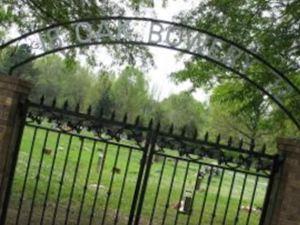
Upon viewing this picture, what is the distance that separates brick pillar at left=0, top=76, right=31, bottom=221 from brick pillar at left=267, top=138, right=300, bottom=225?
10.0ft

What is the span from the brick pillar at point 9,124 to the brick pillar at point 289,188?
306cm

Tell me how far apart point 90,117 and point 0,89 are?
107 cm

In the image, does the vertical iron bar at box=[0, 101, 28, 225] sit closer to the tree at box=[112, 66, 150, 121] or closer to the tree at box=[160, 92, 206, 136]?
the tree at box=[112, 66, 150, 121]

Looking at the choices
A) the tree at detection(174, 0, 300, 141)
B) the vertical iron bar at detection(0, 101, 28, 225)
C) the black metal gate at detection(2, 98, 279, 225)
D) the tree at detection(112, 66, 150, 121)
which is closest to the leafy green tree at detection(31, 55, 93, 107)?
the tree at detection(112, 66, 150, 121)

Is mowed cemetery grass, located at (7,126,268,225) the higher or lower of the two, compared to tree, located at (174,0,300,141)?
lower

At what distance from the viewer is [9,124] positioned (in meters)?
6.19

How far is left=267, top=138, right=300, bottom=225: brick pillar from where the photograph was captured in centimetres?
600

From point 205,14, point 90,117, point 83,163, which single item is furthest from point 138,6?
point 83,163

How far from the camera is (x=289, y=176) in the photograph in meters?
6.05

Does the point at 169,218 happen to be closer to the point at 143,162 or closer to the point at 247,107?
the point at 247,107

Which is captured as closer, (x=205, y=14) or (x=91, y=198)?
(x=205, y=14)

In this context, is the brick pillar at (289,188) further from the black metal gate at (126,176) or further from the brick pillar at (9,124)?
the brick pillar at (9,124)

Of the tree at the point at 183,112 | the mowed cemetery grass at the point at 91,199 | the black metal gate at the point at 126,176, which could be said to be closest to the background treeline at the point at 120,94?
the tree at the point at 183,112

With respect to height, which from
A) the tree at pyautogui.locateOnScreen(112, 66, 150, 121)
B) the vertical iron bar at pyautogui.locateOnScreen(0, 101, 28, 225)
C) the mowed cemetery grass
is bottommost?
the mowed cemetery grass
